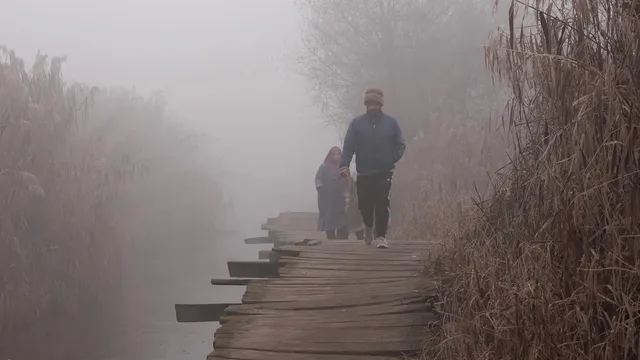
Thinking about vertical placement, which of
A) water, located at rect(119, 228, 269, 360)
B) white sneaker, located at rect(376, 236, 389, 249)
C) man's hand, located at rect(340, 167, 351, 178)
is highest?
man's hand, located at rect(340, 167, 351, 178)

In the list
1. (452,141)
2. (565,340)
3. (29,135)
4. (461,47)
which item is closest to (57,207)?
(29,135)

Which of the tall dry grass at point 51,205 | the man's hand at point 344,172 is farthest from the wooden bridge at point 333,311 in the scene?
the tall dry grass at point 51,205

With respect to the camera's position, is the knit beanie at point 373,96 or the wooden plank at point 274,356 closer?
the wooden plank at point 274,356

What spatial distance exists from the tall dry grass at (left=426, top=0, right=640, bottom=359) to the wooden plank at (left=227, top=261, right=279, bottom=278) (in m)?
3.39

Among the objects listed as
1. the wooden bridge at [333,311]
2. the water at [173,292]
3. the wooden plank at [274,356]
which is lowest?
the water at [173,292]

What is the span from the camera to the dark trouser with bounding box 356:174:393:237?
21.4 ft

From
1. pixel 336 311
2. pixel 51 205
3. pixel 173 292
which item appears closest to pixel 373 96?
pixel 336 311

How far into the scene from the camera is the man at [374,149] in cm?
643

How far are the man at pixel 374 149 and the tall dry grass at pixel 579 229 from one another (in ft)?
9.61

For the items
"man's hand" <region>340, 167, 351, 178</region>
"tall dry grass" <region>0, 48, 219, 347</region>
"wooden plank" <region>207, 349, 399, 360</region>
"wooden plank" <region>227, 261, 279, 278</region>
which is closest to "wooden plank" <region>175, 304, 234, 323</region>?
"wooden plank" <region>227, 261, 279, 278</region>

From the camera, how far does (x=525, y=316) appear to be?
2.80 metres

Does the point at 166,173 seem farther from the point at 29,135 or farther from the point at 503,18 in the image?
the point at 503,18

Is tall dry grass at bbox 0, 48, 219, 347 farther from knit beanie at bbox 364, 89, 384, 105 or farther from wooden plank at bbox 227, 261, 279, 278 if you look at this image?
knit beanie at bbox 364, 89, 384, 105

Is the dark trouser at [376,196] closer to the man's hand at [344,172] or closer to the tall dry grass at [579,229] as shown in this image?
the man's hand at [344,172]
